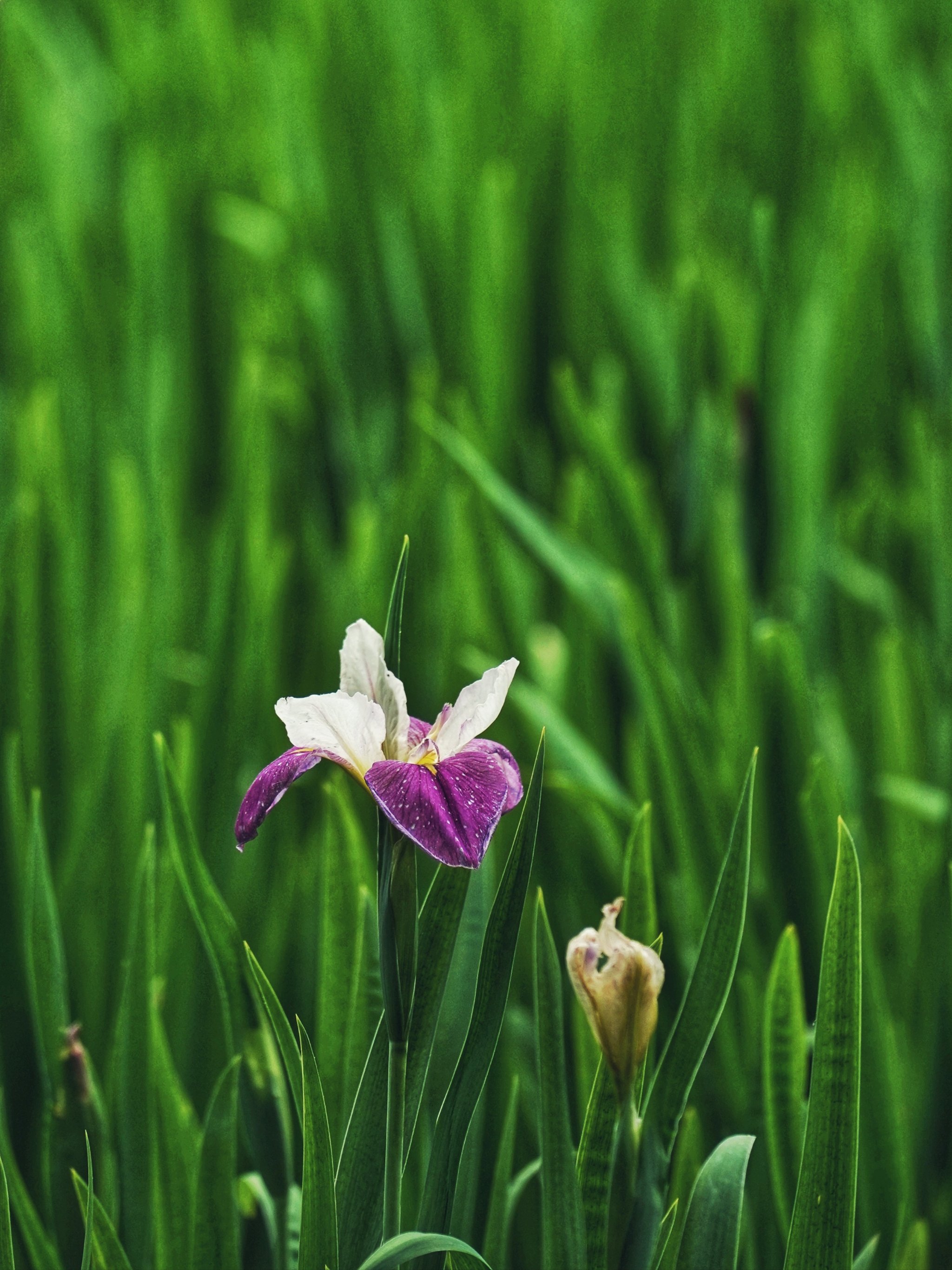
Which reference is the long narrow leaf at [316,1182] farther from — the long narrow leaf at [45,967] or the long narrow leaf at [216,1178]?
the long narrow leaf at [45,967]

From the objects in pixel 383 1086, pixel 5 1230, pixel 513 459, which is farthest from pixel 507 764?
pixel 513 459

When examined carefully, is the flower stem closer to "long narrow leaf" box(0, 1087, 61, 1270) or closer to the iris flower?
the iris flower

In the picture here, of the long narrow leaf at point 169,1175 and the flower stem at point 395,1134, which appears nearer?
the flower stem at point 395,1134

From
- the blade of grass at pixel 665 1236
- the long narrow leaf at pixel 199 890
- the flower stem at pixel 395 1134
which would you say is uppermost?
the long narrow leaf at pixel 199 890

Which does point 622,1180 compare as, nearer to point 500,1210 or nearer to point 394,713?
point 500,1210

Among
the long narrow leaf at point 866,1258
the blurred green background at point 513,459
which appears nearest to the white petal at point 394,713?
the blurred green background at point 513,459

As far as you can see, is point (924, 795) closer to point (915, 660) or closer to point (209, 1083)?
point (915, 660)
